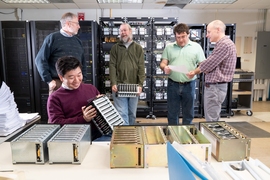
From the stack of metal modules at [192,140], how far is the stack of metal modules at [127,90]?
1.38m

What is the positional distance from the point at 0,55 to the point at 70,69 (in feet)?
10.5

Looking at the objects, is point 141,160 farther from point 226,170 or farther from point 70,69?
point 70,69

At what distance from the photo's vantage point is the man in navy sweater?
233 centimetres

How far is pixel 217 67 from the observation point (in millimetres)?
2338

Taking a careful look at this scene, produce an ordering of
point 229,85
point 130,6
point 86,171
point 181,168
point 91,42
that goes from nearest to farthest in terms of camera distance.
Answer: point 181,168
point 86,171
point 91,42
point 229,85
point 130,6

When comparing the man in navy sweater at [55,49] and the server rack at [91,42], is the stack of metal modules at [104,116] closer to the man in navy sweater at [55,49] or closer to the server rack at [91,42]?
the man in navy sweater at [55,49]

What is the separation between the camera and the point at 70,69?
1.57 metres

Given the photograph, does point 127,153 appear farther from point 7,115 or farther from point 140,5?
point 140,5

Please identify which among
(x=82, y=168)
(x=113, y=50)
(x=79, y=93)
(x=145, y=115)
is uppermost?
(x=113, y=50)

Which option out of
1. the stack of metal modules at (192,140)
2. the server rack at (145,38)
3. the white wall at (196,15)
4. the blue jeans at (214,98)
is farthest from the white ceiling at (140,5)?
the stack of metal modules at (192,140)

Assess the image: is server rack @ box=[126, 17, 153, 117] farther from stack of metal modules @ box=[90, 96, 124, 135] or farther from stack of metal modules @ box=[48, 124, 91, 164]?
stack of metal modules @ box=[48, 124, 91, 164]

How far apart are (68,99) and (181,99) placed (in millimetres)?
1531

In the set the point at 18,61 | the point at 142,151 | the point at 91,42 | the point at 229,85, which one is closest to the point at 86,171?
the point at 142,151

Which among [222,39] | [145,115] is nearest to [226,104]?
[145,115]
